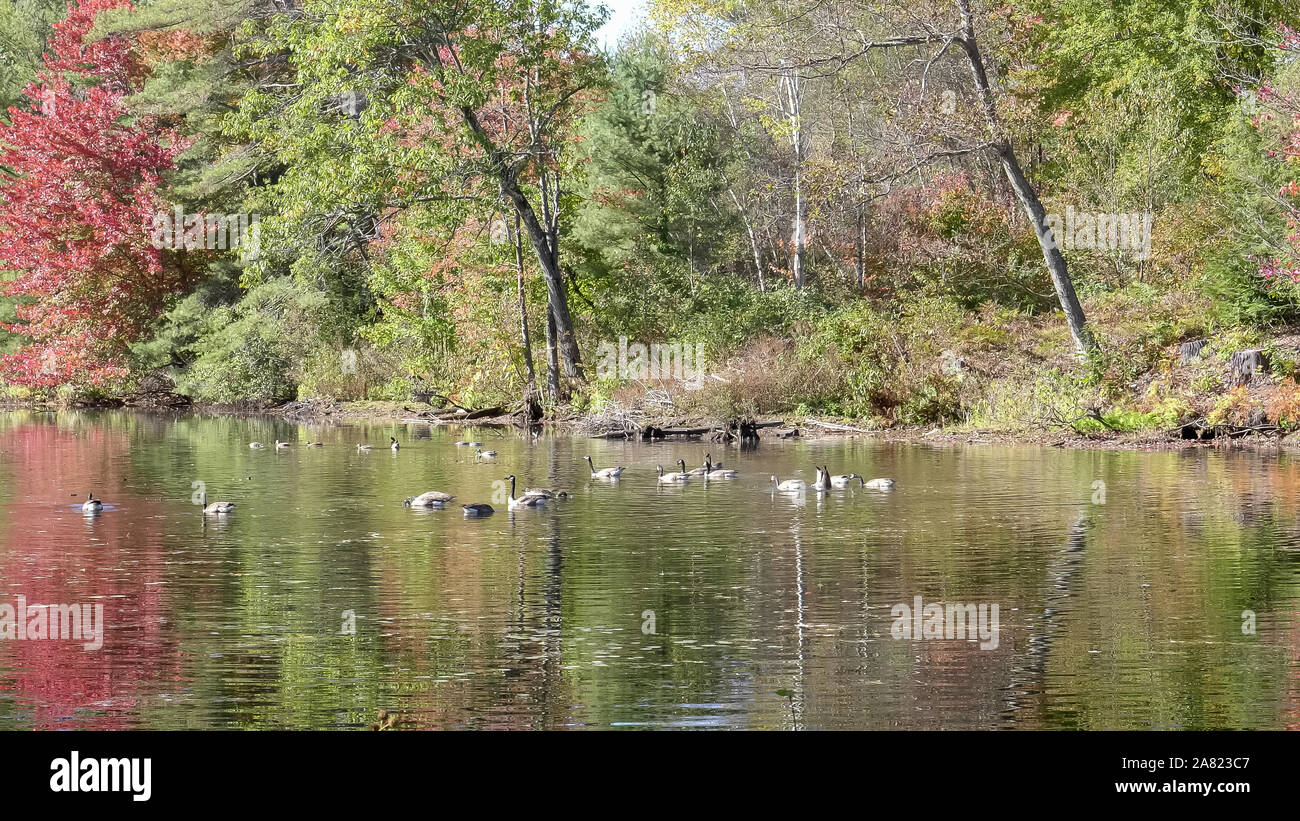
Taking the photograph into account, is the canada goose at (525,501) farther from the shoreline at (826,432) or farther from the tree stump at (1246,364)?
the tree stump at (1246,364)

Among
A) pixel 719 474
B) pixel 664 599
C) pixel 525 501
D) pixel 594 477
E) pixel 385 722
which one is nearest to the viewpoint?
pixel 385 722

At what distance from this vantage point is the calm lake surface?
31.4 feet

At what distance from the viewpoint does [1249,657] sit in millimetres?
10719

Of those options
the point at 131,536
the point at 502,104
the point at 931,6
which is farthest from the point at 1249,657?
the point at 502,104

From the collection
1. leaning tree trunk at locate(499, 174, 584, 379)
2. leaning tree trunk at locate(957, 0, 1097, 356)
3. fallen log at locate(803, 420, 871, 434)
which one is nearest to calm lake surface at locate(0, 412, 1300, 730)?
fallen log at locate(803, 420, 871, 434)

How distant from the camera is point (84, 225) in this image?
47781mm

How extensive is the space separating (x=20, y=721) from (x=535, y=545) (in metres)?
7.81

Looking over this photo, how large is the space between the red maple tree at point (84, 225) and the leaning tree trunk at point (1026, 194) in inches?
1081

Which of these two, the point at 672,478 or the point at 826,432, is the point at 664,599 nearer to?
the point at 672,478

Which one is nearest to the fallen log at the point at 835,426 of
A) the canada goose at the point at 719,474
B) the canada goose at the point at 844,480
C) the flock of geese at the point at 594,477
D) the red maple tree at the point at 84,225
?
the flock of geese at the point at 594,477

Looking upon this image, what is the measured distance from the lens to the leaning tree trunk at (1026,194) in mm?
30047

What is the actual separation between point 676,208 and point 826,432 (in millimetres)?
12082

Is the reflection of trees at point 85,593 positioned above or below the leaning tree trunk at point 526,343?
below

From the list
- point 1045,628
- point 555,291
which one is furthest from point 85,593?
point 555,291
